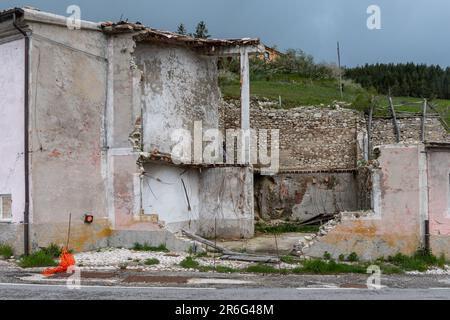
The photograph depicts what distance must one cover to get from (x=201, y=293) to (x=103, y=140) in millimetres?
8553

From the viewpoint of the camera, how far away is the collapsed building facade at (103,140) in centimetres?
1541

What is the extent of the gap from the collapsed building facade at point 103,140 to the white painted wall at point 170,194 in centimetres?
4

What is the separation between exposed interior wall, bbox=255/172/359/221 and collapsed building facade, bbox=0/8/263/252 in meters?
4.53

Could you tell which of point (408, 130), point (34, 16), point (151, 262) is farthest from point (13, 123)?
point (408, 130)

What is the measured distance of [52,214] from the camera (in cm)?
1560

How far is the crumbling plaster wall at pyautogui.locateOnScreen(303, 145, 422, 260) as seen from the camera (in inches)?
593

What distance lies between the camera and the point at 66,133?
1617 cm

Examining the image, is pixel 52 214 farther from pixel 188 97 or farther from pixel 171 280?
pixel 188 97

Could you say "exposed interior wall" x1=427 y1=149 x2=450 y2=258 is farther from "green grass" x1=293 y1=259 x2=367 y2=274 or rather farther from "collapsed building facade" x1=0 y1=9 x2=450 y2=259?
"green grass" x1=293 y1=259 x2=367 y2=274

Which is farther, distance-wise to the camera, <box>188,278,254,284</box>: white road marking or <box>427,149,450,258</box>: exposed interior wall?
<box>427,149,450,258</box>: exposed interior wall

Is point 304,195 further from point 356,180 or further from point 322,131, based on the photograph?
point 322,131

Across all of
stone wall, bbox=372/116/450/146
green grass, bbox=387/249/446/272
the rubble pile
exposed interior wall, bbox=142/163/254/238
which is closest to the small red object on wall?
exposed interior wall, bbox=142/163/254/238

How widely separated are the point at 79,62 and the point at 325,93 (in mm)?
20693

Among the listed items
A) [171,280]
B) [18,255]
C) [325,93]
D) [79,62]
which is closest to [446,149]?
[171,280]
